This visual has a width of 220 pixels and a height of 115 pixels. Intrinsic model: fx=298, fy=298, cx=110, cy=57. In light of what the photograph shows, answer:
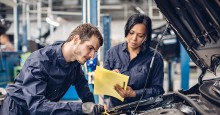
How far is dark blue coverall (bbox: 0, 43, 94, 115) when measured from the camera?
4.99ft

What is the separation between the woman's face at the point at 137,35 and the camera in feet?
7.03

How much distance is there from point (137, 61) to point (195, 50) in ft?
1.70

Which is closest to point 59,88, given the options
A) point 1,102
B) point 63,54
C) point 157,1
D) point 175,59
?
point 63,54

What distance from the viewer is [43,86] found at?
5.16ft

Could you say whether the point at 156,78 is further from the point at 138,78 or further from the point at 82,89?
the point at 82,89

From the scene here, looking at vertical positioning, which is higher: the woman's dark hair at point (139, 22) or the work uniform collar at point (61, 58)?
the woman's dark hair at point (139, 22)

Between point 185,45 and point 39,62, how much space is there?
0.89 metres

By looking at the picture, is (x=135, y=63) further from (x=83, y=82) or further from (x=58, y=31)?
(x=58, y=31)

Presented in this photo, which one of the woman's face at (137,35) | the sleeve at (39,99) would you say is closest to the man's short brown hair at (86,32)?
the sleeve at (39,99)

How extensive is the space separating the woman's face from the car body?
1.24 feet

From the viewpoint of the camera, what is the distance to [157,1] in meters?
1.67

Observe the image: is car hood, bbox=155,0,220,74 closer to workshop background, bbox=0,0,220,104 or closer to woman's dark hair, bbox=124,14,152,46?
workshop background, bbox=0,0,220,104

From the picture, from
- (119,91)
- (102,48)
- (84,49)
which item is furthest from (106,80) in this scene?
(102,48)

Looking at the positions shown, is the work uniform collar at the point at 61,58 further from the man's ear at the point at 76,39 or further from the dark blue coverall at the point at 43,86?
the man's ear at the point at 76,39
